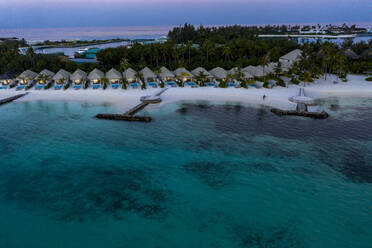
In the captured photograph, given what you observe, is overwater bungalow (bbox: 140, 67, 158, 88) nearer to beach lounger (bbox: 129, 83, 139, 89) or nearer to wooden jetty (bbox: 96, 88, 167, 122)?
beach lounger (bbox: 129, 83, 139, 89)

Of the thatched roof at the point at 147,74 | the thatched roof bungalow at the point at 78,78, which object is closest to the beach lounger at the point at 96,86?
the thatched roof bungalow at the point at 78,78

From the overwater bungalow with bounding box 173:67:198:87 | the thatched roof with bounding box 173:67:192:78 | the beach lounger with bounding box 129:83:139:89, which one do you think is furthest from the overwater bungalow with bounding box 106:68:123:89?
the overwater bungalow with bounding box 173:67:198:87

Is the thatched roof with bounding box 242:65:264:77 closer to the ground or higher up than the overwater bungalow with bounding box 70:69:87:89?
higher up

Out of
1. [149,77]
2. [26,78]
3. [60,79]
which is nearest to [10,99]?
[60,79]

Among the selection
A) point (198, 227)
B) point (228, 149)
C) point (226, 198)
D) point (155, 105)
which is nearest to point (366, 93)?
point (228, 149)

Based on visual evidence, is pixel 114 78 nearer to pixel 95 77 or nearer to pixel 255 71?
pixel 95 77

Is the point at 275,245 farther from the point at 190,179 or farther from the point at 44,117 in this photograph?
the point at 44,117
